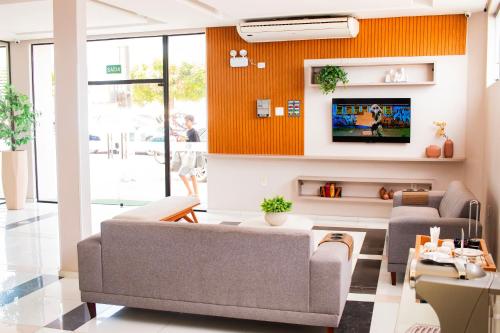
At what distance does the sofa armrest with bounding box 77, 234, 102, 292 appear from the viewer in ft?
14.3

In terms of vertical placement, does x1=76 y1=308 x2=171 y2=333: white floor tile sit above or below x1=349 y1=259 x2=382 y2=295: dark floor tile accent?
Answer: below

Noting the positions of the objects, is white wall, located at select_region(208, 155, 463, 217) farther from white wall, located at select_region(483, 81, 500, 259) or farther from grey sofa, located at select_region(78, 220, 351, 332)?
grey sofa, located at select_region(78, 220, 351, 332)

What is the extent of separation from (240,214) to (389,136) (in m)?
2.55

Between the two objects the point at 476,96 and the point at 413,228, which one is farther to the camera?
the point at 476,96

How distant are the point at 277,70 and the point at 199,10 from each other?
1667 millimetres

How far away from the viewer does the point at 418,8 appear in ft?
23.8

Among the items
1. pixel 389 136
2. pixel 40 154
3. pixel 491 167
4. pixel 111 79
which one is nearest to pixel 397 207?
pixel 491 167

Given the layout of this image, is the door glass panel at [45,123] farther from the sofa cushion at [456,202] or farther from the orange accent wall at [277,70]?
the sofa cushion at [456,202]

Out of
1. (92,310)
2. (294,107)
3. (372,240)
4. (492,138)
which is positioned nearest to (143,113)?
(294,107)

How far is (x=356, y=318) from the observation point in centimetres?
443

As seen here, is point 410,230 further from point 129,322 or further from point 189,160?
point 189,160

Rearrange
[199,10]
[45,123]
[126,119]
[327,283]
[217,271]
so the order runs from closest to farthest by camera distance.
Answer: [327,283]
[217,271]
[199,10]
[126,119]
[45,123]

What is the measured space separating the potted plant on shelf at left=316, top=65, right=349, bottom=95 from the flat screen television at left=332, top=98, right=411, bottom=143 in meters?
0.28

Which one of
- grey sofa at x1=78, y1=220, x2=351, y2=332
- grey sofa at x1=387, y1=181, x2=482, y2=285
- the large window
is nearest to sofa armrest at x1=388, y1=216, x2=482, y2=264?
grey sofa at x1=387, y1=181, x2=482, y2=285
